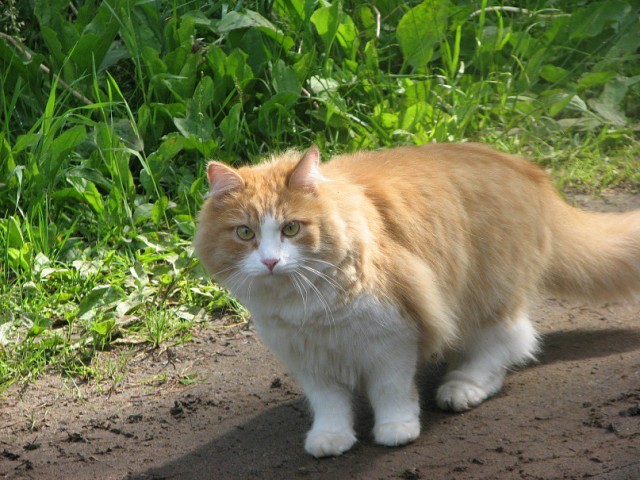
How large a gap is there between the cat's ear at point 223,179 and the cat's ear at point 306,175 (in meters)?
0.17

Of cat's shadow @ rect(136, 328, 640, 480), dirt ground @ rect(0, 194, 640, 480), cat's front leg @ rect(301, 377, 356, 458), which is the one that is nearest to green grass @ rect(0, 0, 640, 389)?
dirt ground @ rect(0, 194, 640, 480)

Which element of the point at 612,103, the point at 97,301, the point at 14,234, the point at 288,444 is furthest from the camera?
the point at 612,103

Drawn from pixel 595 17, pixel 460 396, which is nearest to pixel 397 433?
pixel 460 396

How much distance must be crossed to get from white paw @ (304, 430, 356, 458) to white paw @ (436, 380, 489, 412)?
394 mm

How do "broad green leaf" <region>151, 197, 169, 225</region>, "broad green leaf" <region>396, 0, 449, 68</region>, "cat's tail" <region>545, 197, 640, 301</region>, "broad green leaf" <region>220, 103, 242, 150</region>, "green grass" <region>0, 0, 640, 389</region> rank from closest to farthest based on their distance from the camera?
"cat's tail" <region>545, 197, 640, 301</region>, "green grass" <region>0, 0, 640, 389</region>, "broad green leaf" <region>151, 197, 169, 225</region>, "broad green leaf" <region>220, 103, 242, 150</region>, "broad green leaf" <region>396, 0, 449, 68</region>

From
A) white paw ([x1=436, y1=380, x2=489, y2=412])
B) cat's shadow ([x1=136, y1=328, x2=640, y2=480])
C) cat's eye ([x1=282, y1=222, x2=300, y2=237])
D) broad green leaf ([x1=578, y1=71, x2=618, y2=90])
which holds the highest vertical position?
cat's eye ([x1=282, y1=222, x2=300, y2=237])

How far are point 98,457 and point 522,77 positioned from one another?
3549 mm

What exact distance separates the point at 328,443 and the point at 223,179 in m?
0.93

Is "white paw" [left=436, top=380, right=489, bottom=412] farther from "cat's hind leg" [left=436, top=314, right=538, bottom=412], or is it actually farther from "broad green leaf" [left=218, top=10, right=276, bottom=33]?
"broad green leaf" [left=218, top=10, right=276, bottom=33]

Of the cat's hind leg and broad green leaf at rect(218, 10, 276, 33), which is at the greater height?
broad green leaf at rect(218, 10, 276, 33)

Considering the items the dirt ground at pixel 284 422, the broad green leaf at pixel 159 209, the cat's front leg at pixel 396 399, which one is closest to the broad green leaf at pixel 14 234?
the broad green leaf at pixel 159 209

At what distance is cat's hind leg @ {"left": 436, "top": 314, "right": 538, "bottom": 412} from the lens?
329cm

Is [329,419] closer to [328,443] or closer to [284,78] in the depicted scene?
[328,443]

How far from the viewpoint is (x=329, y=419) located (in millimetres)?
3113
